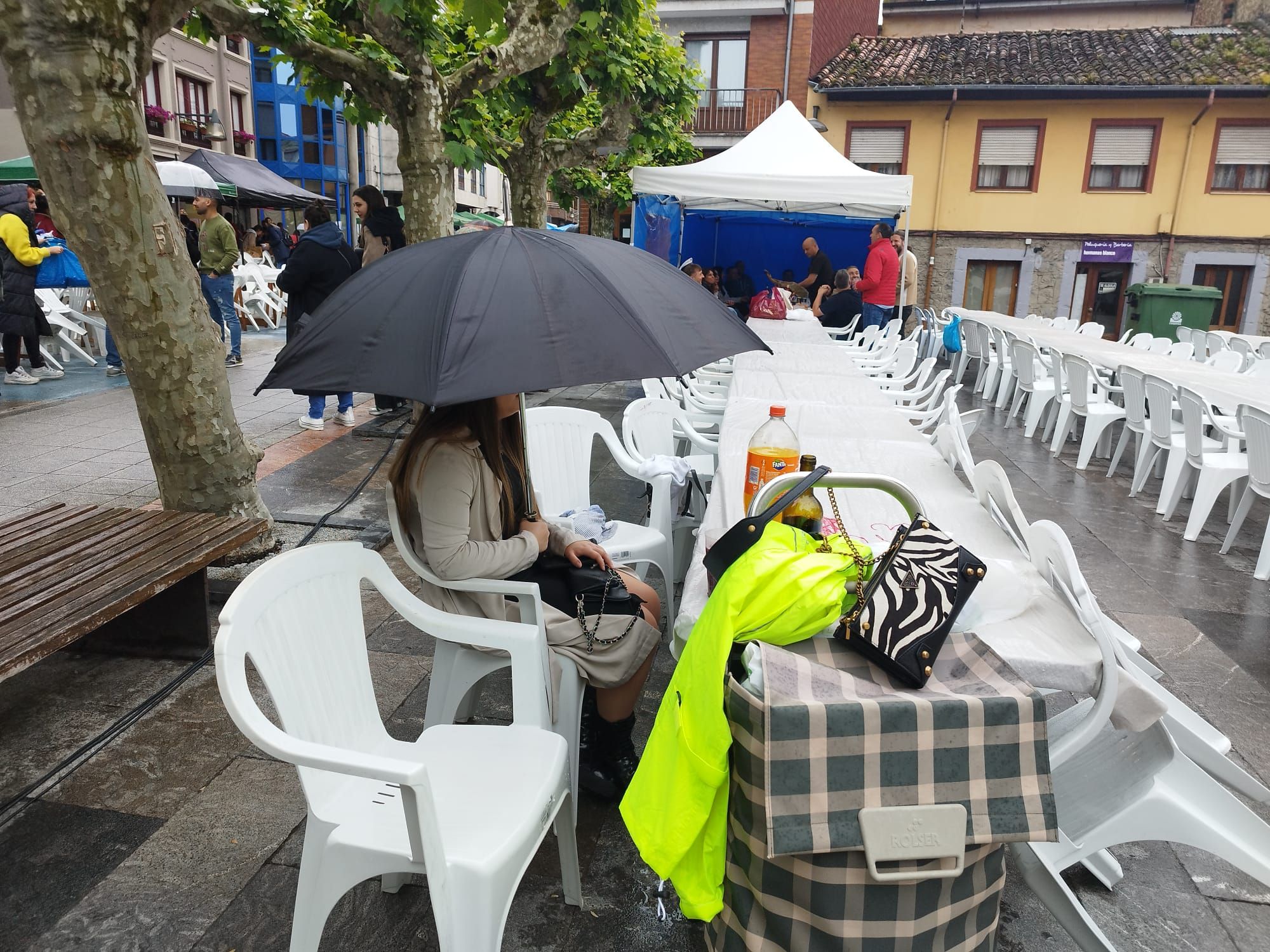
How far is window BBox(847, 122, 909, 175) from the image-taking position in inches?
822

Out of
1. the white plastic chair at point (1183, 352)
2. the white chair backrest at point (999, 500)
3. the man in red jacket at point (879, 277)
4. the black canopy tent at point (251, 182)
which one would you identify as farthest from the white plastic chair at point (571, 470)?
the black canopy tent at point (251, 182)

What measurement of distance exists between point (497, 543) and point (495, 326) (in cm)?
74

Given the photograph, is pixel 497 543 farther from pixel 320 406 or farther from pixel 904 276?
pixel 904 276

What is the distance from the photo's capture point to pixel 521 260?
206 centimetres

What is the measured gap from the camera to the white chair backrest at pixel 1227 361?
8203mm

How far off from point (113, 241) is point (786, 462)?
300 centimetres

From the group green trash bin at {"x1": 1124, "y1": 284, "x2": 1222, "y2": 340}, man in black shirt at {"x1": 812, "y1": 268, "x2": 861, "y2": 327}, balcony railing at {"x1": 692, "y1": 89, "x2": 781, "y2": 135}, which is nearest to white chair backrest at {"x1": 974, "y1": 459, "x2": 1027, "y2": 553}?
man in black shirt at {"x1": 812, "y1": 268, "x2": 861, "y2": 327}

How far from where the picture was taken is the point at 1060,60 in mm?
20484

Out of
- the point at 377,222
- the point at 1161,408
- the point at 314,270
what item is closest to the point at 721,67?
the point at 377,222

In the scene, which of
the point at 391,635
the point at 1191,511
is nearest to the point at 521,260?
the point at 391,635

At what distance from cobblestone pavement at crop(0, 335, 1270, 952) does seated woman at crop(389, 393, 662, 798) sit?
337mm

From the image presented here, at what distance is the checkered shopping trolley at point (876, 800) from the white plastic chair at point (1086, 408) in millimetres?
6584

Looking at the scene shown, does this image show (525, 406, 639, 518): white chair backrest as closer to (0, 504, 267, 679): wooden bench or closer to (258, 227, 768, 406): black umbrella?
(0, 504, 267, 679): wooden bench

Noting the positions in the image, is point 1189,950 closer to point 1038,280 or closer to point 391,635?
point 391,635
